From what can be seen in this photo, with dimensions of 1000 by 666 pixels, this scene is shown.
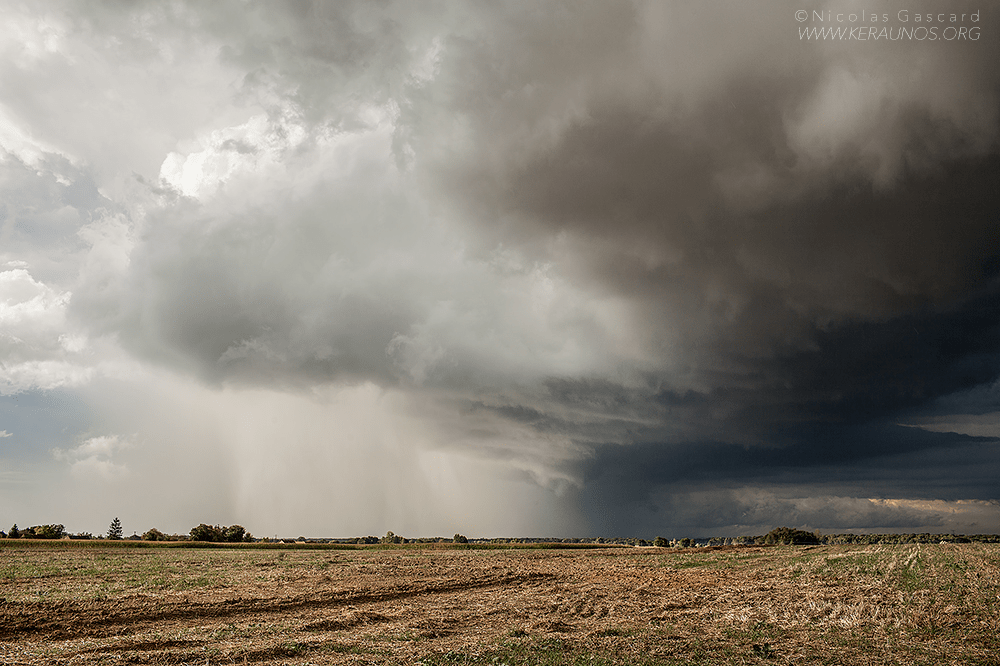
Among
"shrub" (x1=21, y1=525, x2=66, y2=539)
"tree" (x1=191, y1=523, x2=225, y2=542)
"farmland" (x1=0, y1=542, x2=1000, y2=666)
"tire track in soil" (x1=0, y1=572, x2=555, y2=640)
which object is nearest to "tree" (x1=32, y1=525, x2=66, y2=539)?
"shrub" (x1=21, y1=525, x2=66, y2=539)

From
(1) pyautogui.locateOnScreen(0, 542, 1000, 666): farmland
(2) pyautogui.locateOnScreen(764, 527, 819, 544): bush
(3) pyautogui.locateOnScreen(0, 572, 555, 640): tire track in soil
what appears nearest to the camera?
(1) pyautogui.locateOnScreen(0, 542, 1000, 666): farmland

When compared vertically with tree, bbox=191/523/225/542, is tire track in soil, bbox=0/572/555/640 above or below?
above

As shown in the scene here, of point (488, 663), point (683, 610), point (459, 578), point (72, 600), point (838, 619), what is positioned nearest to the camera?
point (488, 663)

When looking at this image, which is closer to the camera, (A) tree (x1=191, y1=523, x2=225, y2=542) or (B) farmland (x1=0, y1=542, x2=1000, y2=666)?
(B) farmland (x1=0, y1=542, x2=1000, y2=666)

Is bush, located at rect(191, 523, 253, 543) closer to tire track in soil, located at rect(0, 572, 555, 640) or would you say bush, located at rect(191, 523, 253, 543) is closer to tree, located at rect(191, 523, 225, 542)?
tree, located at rect(191, 523, 225, 542)

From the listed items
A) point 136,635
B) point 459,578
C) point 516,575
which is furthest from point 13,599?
point 516,575

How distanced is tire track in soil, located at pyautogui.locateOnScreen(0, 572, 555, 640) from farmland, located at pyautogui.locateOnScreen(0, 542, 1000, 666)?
4.4 inches

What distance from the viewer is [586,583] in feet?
136

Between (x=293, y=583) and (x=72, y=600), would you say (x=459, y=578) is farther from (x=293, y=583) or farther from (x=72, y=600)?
(x=72, y=600)

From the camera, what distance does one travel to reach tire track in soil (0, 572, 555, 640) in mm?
24188

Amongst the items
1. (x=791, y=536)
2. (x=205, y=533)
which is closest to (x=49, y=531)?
(x=205, y=533)

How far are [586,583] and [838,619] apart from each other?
20276 millimetres

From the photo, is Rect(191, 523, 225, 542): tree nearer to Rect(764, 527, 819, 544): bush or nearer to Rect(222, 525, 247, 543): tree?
Rect(222, 525, 247, 543): tree

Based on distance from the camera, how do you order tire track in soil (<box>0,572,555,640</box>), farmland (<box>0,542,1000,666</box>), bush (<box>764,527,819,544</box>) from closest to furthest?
farmland (<box>0,542,1000,666</box>), tire track in soil (<box>0,572,555,640</box>), bush (<box>764,527,819,544</box>)
